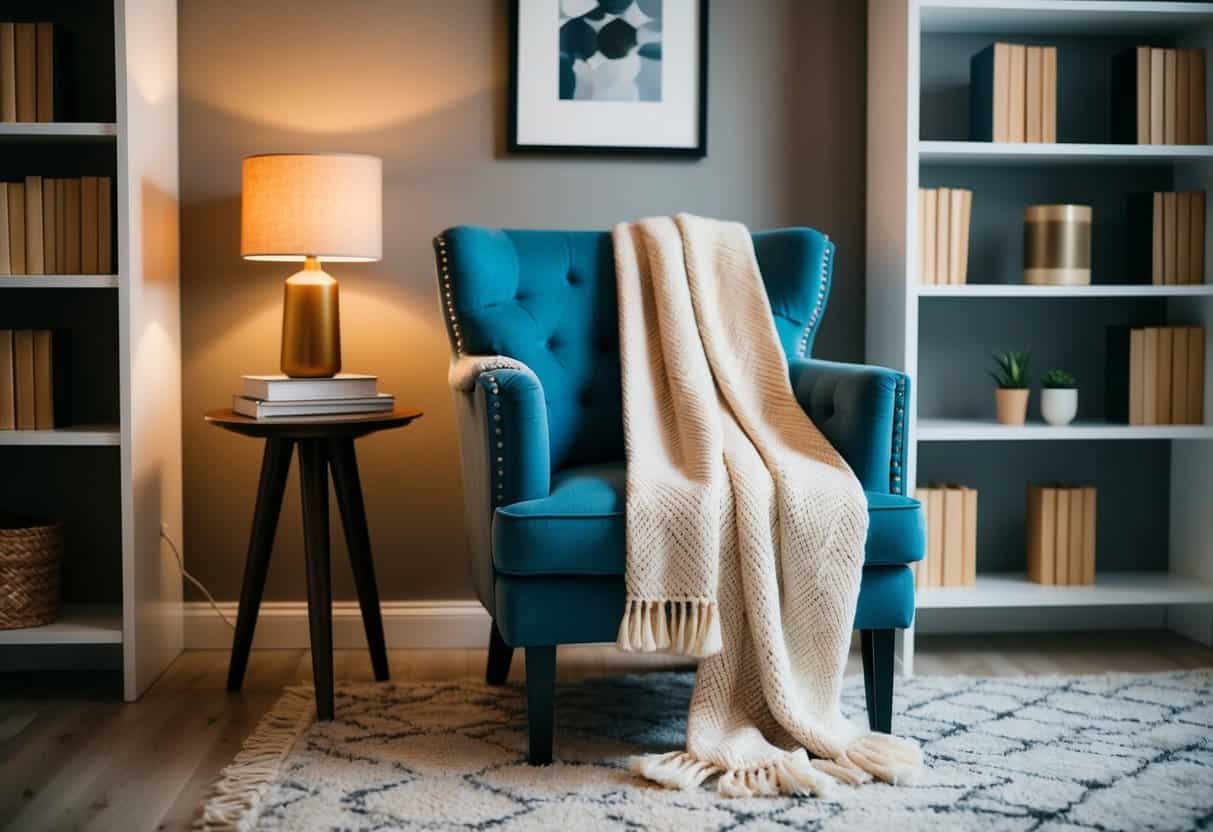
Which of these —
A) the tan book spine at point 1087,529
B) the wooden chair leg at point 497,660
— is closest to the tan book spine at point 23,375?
the wooden chair leg at point 497,660

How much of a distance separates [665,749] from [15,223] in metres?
1.76

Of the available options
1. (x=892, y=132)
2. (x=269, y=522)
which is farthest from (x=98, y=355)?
(x=892, y=132)

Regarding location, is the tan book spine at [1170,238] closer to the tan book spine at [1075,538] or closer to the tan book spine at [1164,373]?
the tan book spine at [1164,373]

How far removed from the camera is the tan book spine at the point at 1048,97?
2.85m

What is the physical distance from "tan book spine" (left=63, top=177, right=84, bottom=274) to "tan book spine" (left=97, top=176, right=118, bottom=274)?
0.04 meters

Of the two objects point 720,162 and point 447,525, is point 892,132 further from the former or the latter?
point 447,525

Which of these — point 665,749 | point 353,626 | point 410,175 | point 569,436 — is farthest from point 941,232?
point 353,626

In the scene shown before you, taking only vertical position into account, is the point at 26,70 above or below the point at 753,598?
above

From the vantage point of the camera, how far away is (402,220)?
299cm

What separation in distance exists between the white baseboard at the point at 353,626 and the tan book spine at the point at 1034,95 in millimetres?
1776

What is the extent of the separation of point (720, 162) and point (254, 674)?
1.68 meters

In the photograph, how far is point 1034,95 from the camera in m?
2.85

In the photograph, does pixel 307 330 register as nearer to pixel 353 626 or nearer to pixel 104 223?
pixel 104 223

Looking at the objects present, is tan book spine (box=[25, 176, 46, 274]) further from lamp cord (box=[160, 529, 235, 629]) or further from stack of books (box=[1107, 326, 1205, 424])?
stack of books (box=[1107, 326, 1205, 424])
